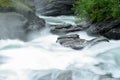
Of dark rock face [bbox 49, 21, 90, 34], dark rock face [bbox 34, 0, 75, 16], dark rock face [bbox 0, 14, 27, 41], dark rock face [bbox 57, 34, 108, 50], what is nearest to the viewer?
dark rock face [bbox 57, 34, 108, 50]

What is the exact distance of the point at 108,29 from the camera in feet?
50.1

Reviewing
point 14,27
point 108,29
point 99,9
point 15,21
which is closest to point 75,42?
point 108,29

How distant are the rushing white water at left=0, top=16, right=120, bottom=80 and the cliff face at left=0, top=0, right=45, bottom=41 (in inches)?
18.8

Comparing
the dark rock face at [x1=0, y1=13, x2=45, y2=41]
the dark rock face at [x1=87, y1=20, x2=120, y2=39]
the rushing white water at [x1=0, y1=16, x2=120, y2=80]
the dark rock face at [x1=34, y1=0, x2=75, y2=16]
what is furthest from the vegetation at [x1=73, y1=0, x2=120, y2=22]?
the dark rock face at [x1=34, y1=0, x2=75, y2=16]

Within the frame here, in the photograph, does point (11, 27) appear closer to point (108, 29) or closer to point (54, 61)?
point (54, 61)

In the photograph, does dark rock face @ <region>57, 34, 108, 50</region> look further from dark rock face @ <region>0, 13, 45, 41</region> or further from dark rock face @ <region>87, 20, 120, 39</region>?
dark rock face @ <region>0, 13, 45, 41</region>

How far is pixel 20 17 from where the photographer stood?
15.5 metres

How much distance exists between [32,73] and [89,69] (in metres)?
1.80

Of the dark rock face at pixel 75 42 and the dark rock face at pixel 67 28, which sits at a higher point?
the dark rock face at pixel 67 28

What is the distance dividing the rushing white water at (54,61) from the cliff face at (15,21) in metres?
0.48

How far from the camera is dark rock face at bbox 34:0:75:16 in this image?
22469 millimetres

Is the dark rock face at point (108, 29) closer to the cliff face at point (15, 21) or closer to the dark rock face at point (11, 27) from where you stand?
the cliff face at point (15, 21)

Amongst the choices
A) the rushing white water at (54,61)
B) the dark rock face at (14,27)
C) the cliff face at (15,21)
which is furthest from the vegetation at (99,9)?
the dark rock face at (14,27)

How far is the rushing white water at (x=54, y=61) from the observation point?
997cm
